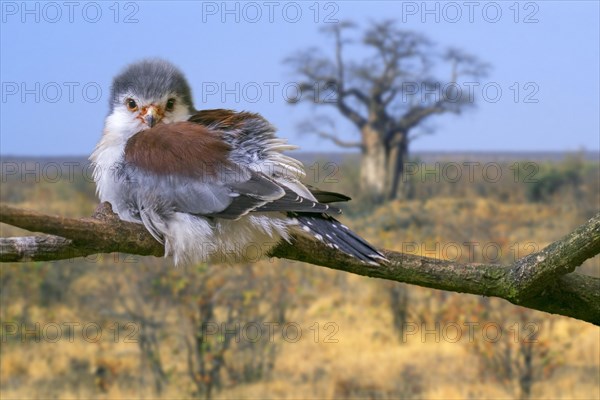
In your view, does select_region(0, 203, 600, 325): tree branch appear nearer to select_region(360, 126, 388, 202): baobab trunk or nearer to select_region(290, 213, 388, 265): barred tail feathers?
select_region(290, 213, 388, 265): barred tail feathers

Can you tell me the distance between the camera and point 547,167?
3080cm

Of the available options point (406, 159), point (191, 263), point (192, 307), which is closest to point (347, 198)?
point (191, 263)

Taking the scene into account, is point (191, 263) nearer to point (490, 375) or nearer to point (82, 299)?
point (490, 375)

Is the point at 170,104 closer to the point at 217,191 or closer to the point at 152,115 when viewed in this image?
the point at 152,115

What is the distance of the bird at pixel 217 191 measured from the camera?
10.6 feet

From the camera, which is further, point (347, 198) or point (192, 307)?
point (192, 307)

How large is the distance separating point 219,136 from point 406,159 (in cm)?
2805

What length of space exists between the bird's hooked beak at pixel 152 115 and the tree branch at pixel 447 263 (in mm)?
648

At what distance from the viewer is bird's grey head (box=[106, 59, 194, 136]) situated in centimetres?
382

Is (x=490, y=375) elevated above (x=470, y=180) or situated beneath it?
situated beneath

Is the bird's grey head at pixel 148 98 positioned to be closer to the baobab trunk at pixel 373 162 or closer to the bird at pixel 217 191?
the bird at pixel 217 191

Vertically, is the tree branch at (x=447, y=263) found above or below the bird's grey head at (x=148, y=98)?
below

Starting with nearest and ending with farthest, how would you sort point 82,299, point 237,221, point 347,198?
1. point 237,221
2. point 347,198
3. point 82,299

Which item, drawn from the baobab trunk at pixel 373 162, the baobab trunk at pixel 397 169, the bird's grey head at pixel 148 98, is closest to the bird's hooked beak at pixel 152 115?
the bird's grey head at pixel 148 98
